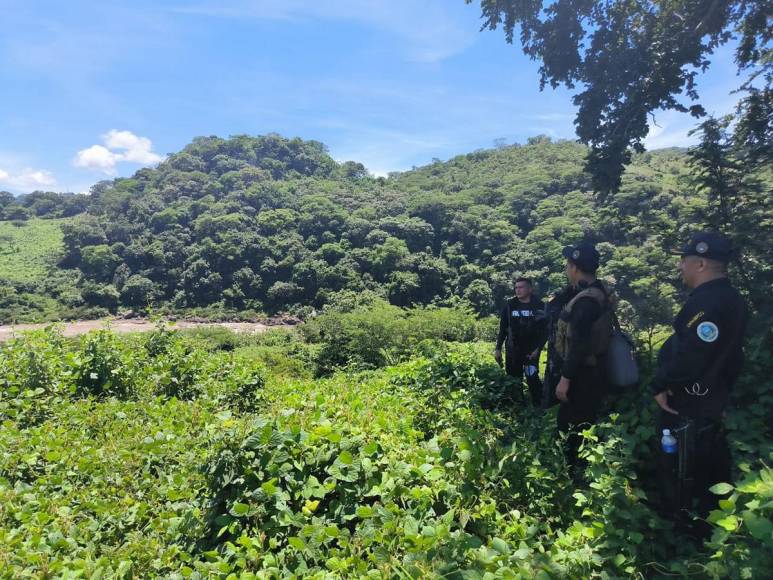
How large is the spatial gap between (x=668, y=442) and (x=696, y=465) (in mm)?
173

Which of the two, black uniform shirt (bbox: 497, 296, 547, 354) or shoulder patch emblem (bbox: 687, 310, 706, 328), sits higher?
shoulder patch emblem (bbox: 687, 310, 706, 328)

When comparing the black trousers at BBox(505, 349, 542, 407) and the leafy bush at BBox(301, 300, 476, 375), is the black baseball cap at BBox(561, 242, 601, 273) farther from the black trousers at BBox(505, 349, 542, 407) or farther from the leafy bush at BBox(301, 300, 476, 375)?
the leafy bush at BBox(301, 300, 476, 375)

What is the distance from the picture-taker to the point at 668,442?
246 cm

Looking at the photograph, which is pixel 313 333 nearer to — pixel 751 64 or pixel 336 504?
pixel 751 64

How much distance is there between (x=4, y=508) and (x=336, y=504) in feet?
6.61

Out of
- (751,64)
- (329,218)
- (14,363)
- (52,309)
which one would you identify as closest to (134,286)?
(52,309)

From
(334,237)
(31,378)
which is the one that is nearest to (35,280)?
(334,237)

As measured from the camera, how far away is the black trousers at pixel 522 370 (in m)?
4.43

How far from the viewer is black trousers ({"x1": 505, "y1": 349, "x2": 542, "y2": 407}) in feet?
14.5

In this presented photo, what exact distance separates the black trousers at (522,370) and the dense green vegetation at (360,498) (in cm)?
49

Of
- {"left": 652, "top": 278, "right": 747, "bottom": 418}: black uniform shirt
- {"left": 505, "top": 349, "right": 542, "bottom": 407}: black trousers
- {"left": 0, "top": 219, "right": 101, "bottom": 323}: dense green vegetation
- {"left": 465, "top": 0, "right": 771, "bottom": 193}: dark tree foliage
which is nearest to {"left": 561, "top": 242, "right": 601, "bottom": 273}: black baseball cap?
{"left": 652, "top": 278, "right": 747, "bottom": 418}: black uniform shirt

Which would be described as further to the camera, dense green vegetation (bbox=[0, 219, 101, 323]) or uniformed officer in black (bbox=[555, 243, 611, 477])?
dense green vegetation (bbox=[0, 219, 101, 323])

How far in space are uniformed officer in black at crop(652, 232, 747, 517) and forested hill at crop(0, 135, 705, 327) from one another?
31382mm

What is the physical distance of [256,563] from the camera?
192cm
